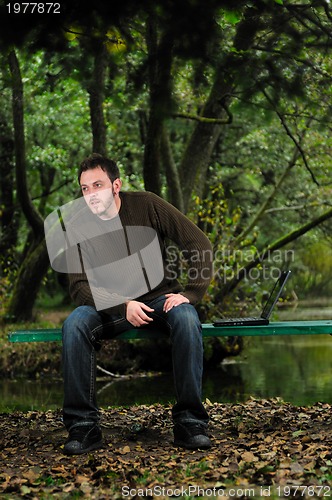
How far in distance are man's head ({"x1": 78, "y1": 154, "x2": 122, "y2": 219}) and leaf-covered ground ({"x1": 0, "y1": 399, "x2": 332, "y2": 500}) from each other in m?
1.55

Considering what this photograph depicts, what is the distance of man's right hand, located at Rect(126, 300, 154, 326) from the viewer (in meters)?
5.07

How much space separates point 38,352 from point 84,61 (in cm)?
543

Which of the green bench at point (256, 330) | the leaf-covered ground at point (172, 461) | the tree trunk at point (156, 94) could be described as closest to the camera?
the leaf-covered ground at point (172, 461)

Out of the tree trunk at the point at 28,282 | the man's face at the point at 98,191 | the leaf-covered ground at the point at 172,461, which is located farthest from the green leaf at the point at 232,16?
the tree trunk at the point at 28,282

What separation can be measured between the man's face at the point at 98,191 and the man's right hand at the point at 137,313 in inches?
27.0

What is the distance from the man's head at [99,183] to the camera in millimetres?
5332

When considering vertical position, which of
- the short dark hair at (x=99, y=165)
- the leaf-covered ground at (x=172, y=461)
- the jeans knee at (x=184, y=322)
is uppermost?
the short dark hair at (x=99, y=165)

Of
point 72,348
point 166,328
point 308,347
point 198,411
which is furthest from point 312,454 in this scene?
point 308,347

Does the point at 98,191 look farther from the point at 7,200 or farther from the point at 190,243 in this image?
the point at 7,200

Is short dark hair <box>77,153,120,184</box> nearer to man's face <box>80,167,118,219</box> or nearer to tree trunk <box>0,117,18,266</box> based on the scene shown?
man's face <box>80,167,118,219</box>

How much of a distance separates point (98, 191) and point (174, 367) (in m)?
1.28

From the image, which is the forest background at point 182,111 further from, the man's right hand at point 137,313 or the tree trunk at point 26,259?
the man's right hand at point 137,313

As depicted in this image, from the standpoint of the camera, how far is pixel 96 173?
210 inches

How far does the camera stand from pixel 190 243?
532 cm
